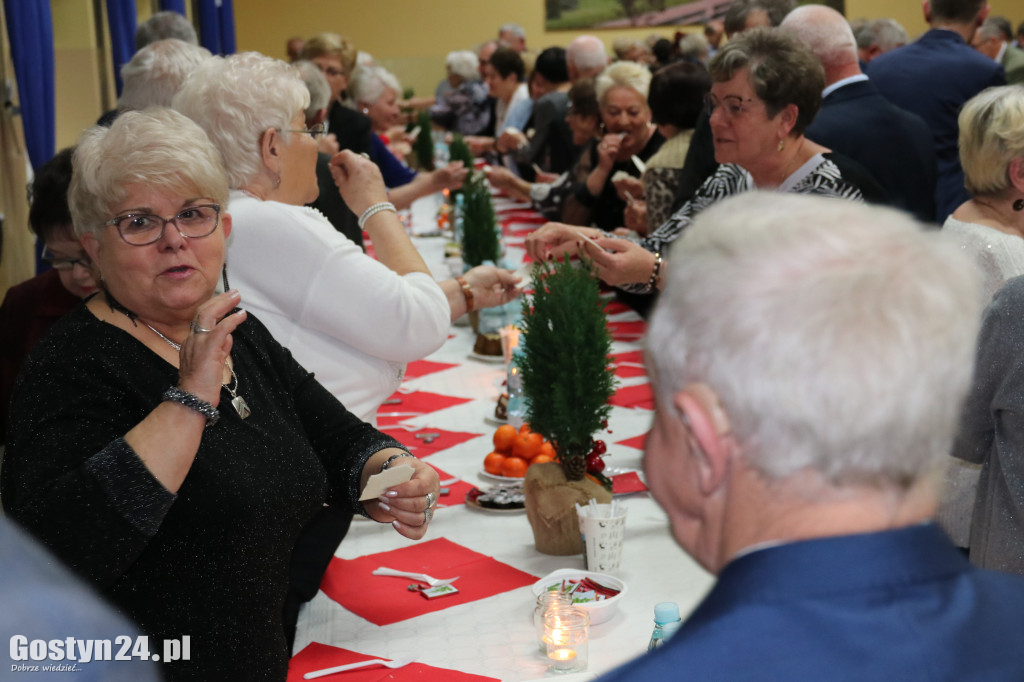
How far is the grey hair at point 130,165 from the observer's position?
175 centimetres

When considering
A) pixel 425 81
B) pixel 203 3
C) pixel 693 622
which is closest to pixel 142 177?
pixel 693 622

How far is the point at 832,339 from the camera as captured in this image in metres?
0.81

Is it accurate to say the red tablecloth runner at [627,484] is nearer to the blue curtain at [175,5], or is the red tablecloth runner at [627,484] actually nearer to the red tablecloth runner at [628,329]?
the red tablecloth runner at [628,329]

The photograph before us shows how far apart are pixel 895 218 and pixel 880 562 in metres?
0.30

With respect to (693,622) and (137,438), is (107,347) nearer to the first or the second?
(137,438)

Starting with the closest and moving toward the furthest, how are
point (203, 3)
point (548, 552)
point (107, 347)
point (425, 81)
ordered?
point (107, 347) → point (548, 552) → point (203, 3) → point (425, 81)

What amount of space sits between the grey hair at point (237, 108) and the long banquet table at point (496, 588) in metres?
0.99

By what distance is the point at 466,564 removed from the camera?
2.48m

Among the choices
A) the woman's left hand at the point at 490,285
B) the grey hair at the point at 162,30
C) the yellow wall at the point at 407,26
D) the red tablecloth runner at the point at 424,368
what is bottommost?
the yellow wall at the point at 407,26

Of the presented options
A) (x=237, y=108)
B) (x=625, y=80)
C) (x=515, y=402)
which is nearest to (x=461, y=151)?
(x=625, y=80)

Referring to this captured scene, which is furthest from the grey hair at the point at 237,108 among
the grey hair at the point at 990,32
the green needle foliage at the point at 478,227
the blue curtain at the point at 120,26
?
the grey hair at the point at 990,32

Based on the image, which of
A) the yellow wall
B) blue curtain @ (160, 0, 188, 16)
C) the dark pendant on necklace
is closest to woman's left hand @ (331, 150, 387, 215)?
the dark pendant on necklace

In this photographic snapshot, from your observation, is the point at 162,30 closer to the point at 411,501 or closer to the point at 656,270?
the point at 656,270

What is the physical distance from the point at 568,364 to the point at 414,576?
2.00 ft
